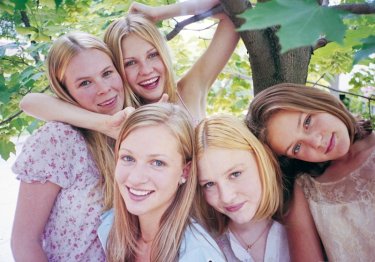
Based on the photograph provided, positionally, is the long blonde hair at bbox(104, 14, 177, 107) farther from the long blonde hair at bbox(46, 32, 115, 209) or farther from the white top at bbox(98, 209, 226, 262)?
the white top at bbox(98, 209, 226, 262)

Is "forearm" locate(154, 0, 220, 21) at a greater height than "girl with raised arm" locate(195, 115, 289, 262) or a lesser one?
greater

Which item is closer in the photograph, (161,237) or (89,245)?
(161,237)

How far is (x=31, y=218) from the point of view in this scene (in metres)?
1.76

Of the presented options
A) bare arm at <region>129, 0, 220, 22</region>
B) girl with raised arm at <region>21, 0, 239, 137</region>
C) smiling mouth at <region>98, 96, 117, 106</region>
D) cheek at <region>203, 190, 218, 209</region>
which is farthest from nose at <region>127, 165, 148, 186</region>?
bare arm at <region>129, 0, 220, 22</region>

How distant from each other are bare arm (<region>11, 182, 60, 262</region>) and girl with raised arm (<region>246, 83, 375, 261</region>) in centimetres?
94

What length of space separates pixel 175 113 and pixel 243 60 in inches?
75.1

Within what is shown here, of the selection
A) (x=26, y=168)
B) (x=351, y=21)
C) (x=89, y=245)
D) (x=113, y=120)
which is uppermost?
(x=351, y=21)

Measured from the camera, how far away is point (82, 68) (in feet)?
6.42

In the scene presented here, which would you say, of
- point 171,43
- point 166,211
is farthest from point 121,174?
point 171,43

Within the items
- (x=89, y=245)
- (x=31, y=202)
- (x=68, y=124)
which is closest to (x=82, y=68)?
(x=68, y=124)

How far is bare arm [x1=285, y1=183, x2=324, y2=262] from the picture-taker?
5.75 ft

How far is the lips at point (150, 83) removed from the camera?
2217mm

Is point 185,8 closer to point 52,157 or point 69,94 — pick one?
point 69,94

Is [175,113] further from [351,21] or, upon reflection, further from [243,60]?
[243,60]
